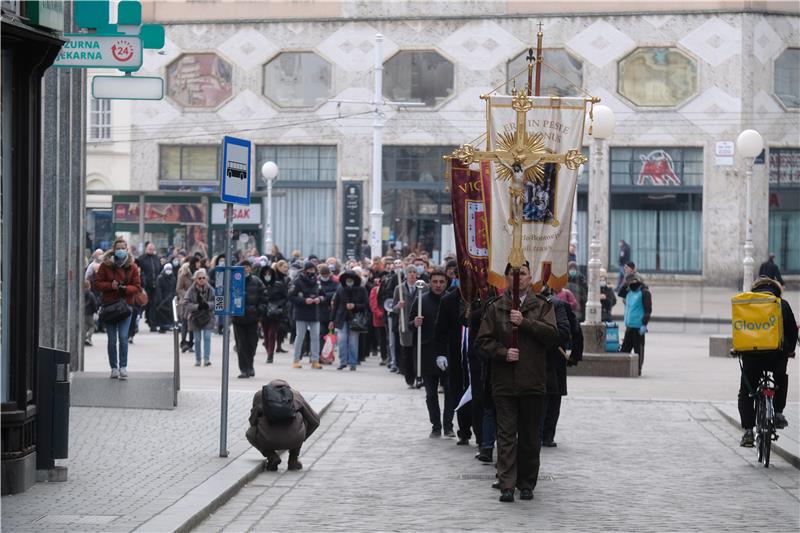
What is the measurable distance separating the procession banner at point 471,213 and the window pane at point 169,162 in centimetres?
3756

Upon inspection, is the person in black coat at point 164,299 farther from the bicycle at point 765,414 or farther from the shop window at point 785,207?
the shop window at point 785,207

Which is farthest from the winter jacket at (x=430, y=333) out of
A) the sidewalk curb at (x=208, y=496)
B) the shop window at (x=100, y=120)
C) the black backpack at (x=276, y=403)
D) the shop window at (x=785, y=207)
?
the shop window at (x=100, y=120)

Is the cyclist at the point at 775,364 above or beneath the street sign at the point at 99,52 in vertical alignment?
beneath

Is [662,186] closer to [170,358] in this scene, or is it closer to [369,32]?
[369,32]

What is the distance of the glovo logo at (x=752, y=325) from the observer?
1345 centimetres

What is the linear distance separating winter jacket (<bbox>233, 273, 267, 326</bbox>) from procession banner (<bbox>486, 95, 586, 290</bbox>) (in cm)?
621

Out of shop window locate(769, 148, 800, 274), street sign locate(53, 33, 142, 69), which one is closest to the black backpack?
street sign locate(53, 33, 142, 69)

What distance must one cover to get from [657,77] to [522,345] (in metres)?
39.6

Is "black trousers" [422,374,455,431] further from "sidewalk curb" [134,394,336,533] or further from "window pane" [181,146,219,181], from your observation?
"window pane" [181,146,219,181]

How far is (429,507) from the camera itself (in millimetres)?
10984

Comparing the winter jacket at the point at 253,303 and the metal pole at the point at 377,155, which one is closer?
the winter jacket at the point at 253,303

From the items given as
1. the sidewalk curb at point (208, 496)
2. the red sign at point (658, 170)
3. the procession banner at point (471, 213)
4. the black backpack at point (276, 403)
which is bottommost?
the sidewalk curb at point (208, 496)

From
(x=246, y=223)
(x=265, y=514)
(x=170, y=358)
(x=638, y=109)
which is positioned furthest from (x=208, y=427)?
(x=638, y=109)

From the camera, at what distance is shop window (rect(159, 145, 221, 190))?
52.3 meters
